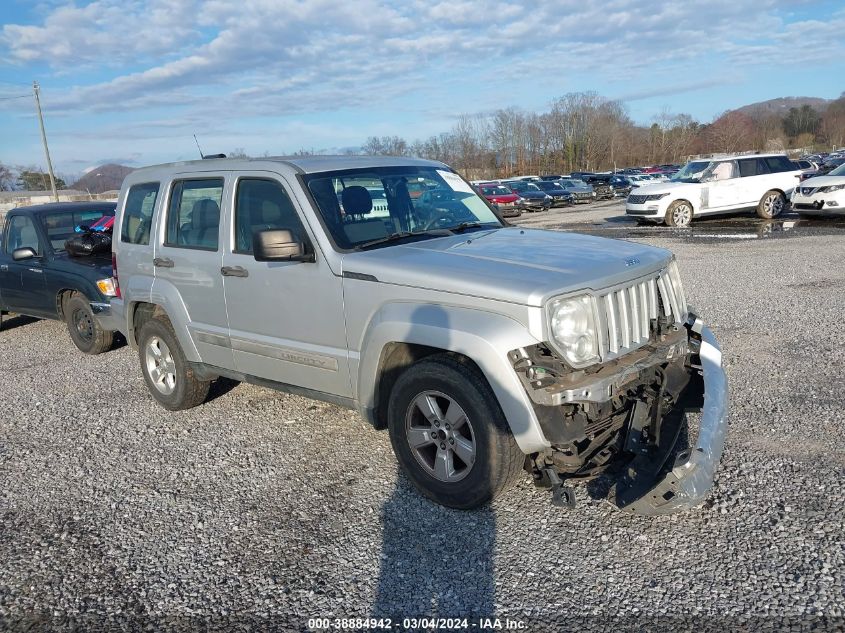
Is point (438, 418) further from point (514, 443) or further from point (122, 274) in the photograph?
point (122, 274)

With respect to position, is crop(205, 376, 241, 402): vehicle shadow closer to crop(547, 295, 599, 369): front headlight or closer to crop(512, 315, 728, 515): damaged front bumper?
crop(512, 315, 728, 515): damaged front bumper

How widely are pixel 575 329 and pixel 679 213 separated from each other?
1716cm

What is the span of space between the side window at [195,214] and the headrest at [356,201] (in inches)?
41.9

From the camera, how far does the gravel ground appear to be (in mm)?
3199

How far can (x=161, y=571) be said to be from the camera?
3.63 metres

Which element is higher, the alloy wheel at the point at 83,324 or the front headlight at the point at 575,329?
the front headlight at the point at 575,329

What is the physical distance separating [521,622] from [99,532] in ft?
8.44

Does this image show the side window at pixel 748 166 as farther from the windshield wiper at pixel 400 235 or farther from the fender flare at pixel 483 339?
the fender flare at pixel 483 339

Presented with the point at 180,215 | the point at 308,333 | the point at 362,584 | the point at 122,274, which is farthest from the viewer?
the point at 122,274

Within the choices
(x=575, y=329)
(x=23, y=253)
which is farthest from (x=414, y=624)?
(x=23, y=253)

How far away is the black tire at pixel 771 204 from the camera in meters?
19.5

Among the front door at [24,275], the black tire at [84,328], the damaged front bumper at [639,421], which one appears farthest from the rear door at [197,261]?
the front door at [24,275]

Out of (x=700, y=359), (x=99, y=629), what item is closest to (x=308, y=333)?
(x=99, y=629)

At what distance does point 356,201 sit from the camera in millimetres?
4762
